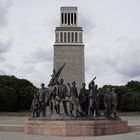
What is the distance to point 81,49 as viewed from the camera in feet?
263

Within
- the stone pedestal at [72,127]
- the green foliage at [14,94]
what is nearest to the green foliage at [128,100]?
the green foliage at [14,94]

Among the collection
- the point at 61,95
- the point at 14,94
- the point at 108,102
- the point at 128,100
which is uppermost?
the point at 14,94

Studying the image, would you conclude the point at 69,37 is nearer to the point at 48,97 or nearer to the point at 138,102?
the point at 138,102

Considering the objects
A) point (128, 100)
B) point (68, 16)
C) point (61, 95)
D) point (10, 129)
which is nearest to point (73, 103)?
point (61, 95)

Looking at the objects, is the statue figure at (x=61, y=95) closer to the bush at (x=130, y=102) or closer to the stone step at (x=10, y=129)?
the stone step at (x=10, y=129)

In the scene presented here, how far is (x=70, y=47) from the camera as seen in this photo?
8138 cm

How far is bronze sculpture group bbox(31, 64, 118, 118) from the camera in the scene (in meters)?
23.6

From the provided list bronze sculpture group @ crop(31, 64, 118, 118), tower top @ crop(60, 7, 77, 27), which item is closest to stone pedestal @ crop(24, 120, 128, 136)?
bronze sculpture group @ crop(31, 64, 118, 118)

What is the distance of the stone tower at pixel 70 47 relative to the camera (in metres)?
76.1

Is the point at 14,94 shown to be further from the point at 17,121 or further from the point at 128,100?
the point at 17,121

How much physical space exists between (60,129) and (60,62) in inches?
2177

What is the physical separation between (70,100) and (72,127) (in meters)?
1.89

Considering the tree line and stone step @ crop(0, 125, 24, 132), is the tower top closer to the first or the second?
the tree line

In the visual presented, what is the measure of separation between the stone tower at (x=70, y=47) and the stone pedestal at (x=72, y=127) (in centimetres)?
5108
